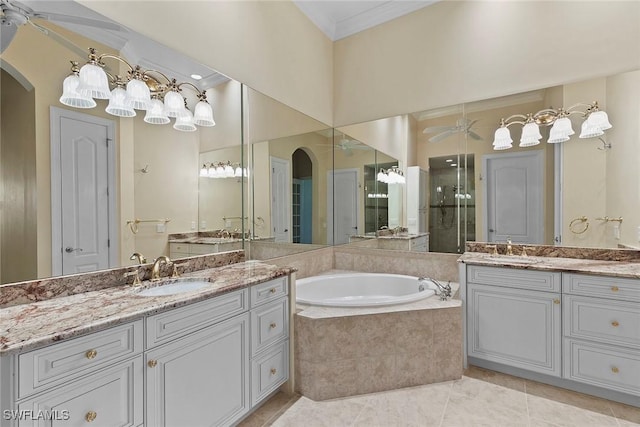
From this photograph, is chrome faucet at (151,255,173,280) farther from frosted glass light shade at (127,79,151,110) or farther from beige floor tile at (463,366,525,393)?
beige floor tile at (463,366,525,393)

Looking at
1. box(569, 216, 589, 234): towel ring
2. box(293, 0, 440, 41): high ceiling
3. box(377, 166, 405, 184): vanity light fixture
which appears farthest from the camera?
box(377, 166, 405, 184): vanity light fixture

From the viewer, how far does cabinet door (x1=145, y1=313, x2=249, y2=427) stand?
4.21ft

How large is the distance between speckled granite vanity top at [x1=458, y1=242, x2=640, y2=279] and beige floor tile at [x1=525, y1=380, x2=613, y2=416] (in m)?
0.83

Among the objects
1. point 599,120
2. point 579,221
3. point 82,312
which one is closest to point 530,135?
point 599,120

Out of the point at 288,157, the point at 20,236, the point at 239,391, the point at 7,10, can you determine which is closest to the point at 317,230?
the point at 288,157

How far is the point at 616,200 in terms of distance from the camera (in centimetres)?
221

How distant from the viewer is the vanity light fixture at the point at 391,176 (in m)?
3.24

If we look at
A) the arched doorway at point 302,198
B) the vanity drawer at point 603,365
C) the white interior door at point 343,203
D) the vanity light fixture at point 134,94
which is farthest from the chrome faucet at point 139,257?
the vanity drawer at point 603,365

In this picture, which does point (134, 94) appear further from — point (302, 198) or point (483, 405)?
point (483, 405)

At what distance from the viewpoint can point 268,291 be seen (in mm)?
1892

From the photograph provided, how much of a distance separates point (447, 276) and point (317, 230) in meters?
1.38

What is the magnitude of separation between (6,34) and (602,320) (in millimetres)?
3461

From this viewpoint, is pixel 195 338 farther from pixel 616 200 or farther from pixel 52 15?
pixel 616 200

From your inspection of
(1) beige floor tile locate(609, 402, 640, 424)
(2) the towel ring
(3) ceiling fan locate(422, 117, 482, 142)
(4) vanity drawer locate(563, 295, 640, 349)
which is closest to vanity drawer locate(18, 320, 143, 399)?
(4) vanity drawer locate(563, 295, 640, 349)
